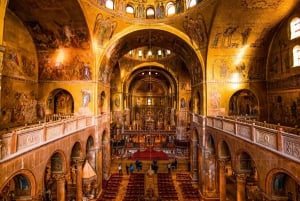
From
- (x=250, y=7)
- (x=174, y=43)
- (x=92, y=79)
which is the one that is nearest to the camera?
(x=250, y=7)

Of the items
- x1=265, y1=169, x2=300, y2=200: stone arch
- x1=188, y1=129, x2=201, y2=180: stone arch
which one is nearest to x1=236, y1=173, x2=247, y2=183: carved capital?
x1=265, y1=169, x2=300, y2=200: stone arch

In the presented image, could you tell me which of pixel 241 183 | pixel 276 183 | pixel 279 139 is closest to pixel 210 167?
pixel 241 183

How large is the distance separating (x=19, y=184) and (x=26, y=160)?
136 cm

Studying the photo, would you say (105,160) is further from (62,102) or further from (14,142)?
(14,142)

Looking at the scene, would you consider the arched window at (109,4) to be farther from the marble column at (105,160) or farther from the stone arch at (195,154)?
the stone arch at (195,154)

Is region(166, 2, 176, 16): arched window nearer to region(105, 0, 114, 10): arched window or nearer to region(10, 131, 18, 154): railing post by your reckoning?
region(105, 0, 114, 10): arched window

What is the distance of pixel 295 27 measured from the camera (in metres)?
15.2

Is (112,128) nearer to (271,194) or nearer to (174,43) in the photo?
(174,43)

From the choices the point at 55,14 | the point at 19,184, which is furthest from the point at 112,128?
the point at 19,184

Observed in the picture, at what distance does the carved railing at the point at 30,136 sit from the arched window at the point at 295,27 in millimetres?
16078

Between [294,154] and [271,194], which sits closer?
[294,154]

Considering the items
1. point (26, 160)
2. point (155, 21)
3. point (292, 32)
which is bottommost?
point (26, 160)

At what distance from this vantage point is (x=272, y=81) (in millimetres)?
18156

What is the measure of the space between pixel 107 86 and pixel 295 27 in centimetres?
1704
